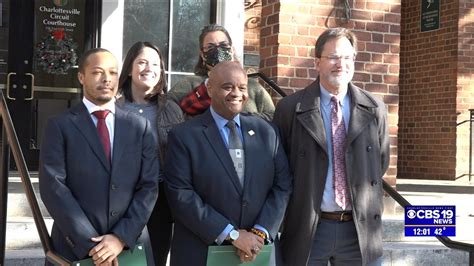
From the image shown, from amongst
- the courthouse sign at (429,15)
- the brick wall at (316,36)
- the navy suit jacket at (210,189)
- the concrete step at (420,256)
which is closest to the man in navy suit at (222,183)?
the navy suit jacket at (210,189)

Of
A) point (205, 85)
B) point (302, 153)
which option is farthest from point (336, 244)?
point (205, 85)

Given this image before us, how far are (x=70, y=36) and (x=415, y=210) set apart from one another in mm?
4972

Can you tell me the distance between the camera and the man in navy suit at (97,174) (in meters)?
2.78

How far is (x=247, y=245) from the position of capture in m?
2.89

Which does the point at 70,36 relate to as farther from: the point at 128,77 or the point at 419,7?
the point at 419,7

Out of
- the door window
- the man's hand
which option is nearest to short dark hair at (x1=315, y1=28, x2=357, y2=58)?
the man's hand

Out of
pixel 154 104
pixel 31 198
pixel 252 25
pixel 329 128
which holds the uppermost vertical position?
pixel 252 25

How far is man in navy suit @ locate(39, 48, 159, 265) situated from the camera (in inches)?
109

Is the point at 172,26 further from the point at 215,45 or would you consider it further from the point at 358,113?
the point at 358,113

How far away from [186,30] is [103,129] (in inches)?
148

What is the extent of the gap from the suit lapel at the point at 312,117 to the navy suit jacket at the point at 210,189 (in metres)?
0.23

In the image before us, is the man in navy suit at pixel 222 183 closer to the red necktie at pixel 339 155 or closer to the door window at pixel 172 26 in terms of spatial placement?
the red necktie at pixel 339 155

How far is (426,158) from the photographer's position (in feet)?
38.1

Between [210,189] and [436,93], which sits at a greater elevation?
[436,93]
